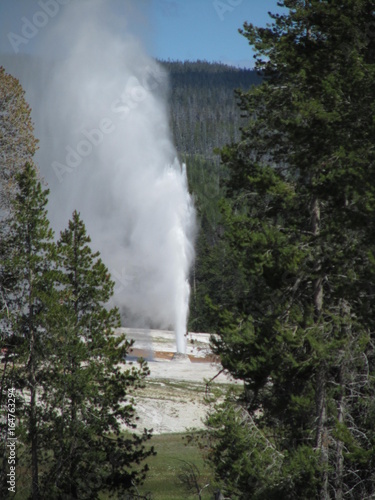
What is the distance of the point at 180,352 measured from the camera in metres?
53.9

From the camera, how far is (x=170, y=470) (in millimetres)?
24609

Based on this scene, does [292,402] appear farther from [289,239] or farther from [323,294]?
[289,239]

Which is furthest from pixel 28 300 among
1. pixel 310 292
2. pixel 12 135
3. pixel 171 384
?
pixel 171 384

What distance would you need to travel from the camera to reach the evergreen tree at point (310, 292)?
36.8ft

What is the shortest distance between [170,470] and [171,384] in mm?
15988

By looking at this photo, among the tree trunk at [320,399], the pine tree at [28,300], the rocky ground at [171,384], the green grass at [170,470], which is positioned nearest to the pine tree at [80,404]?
the pine tree at [28,300]

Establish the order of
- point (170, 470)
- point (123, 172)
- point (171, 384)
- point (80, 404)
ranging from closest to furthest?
point (80, 404) → point (170, 470) → point (171, 384) → point (123, 172)

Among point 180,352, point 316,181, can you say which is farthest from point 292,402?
point 180,352

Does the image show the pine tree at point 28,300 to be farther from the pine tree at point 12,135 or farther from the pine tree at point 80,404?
the pine tree at point 12,135

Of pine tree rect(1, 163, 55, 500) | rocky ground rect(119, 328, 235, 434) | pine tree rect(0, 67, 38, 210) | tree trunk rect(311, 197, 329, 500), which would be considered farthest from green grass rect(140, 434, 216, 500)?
pine tree rect(0, 67, 38, 210)

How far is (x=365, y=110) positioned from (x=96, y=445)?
439 inches

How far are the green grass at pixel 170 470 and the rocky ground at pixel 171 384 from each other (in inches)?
52.5

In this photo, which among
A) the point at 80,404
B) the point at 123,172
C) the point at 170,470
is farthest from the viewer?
the point at 123,172

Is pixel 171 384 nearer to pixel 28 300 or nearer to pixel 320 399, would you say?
pixel 28 300
